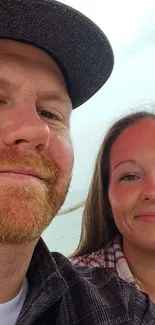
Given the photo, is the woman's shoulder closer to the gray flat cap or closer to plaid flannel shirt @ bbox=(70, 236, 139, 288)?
plaid flannel shirt @ bbox=(70, 236, 139, 288)

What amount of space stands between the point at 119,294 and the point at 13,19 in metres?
0.78

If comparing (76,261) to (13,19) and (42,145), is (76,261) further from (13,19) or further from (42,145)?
(13,19)

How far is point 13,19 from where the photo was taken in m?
1.09

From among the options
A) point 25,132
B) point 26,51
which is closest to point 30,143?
point 25,132

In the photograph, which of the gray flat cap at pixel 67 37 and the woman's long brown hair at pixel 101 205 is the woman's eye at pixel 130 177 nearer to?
the woman's long brown hair at pixel 101 205

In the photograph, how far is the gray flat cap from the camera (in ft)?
3.58

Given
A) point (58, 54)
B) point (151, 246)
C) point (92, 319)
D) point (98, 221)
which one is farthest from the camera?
point (98, 221)

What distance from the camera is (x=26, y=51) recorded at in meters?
1.19

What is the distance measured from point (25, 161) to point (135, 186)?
953mm

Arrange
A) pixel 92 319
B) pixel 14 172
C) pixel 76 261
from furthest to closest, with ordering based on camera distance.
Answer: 1. pixel 76 261
2. pixel 92 319
3. pixel 14 172

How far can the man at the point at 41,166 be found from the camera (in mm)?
1013

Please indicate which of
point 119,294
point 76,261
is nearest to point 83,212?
point 76,261

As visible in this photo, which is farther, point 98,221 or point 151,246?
point 98,221

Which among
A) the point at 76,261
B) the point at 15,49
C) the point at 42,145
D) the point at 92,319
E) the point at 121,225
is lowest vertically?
the point at 92,319
